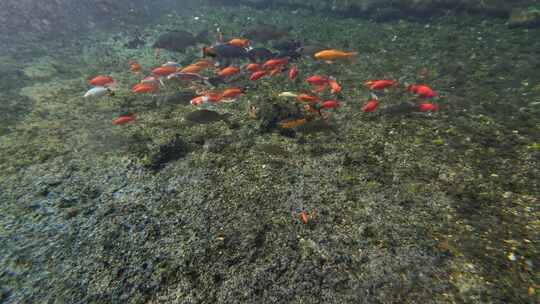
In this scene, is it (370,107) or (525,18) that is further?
(525,18)

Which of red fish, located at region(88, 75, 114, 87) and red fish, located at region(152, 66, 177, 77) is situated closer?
red fish, located at region(88, 75, 114, 87)

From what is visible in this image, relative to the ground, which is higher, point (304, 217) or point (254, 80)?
point (254, 80)

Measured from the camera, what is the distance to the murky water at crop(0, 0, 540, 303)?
2559 millimetres

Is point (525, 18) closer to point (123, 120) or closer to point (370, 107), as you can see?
point (370, 107)

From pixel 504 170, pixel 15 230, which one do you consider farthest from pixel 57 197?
pixel 504 170

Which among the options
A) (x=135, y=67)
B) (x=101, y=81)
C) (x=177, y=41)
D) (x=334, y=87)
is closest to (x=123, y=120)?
(x=101, y=81)

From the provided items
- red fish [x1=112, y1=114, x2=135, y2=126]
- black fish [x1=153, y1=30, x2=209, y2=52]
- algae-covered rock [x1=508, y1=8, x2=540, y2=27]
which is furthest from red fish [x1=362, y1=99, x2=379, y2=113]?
algae-covered rock [x1=508, y1=8, x2=540, y2=27]

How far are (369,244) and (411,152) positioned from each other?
6.40 ft

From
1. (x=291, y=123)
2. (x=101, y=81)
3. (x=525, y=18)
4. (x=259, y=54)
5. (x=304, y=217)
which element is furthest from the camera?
(x=525, y=18)

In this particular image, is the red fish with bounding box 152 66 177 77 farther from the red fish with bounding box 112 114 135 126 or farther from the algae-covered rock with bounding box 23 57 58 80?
the algae-covered rock with bounding box 23 57 58 80

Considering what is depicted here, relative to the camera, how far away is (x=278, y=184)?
372 cm

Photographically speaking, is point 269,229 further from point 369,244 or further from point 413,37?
point 413,37

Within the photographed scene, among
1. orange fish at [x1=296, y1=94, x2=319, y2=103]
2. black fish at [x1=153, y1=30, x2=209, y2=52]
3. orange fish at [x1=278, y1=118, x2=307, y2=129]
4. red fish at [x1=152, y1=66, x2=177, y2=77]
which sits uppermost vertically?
black fish at [x1=153, y1=30, x2=209, y2=52]

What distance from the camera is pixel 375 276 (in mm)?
2545
